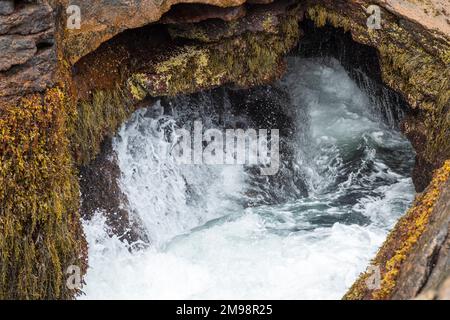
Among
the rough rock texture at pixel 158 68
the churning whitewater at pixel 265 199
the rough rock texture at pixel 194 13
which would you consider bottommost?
the churning whitewater at pixel 265 199

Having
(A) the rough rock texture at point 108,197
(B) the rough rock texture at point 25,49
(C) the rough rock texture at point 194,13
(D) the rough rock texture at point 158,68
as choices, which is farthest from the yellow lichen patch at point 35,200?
(C) the rough rock texture at point 194,13

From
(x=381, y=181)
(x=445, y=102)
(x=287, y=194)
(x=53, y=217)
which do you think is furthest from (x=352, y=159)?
(x=53, y=217)

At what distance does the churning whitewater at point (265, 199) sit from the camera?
7.00m

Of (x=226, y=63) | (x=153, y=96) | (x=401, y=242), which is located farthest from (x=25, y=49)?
(x=401, y=242)

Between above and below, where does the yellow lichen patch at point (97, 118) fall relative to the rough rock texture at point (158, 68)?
below

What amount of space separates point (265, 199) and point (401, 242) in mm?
3843

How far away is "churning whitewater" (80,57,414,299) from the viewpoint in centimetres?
700

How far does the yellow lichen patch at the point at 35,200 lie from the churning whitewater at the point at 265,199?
2.35 feet

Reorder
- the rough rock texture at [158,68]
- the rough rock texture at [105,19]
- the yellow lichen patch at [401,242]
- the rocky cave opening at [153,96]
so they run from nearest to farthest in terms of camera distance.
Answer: the yellow lichen patch at [401,242] < the rough rock texture at [105,19] < the rough rock texture at [158,68] < the rocky cave opening at [153,96]

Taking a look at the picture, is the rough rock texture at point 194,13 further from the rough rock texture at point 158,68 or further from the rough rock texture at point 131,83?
the rough rock texture at point 158,68

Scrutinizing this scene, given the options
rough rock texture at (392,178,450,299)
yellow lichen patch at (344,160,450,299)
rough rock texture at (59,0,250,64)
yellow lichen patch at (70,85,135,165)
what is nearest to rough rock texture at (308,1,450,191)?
rough rock texture at (59,0,250,64)

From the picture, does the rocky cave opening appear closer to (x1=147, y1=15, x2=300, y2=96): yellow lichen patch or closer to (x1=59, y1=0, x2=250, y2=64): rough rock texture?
(x1=147, y1=15, x2=300, y2=96): yellow lichen patch

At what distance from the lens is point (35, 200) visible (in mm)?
6242
